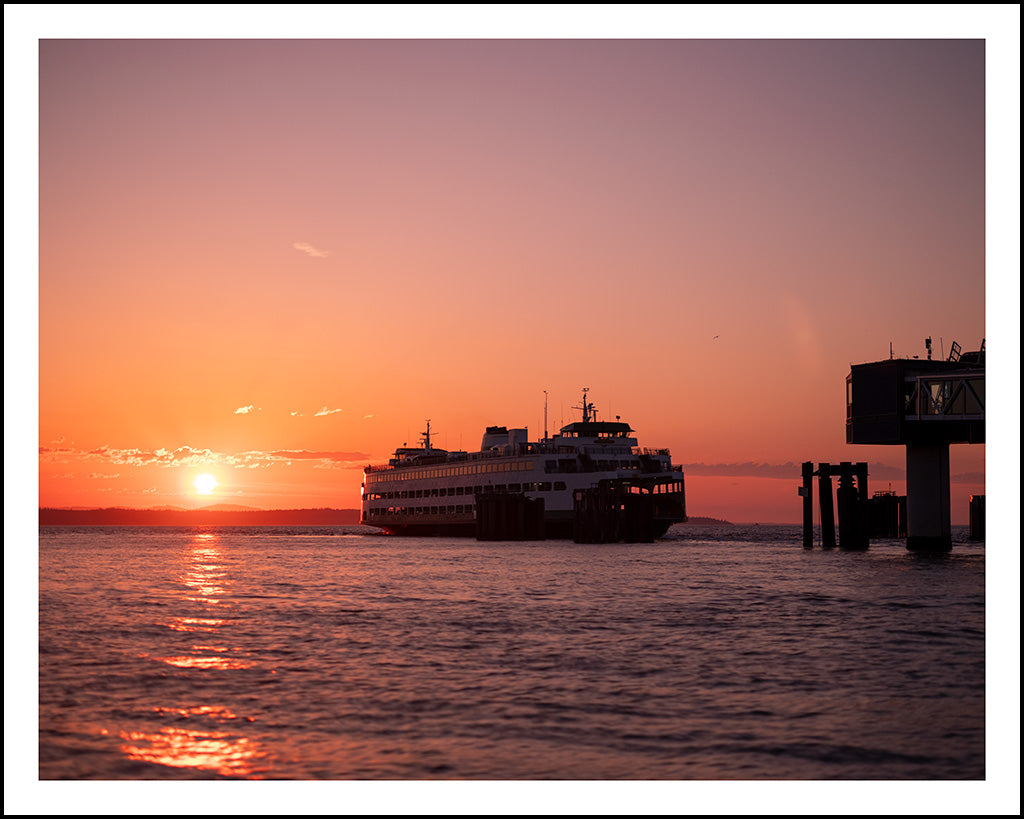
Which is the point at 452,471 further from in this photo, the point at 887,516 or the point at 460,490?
the point at 887,516

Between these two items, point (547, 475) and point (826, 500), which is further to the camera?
point (547, 475)

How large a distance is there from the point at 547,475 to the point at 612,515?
41.6ft

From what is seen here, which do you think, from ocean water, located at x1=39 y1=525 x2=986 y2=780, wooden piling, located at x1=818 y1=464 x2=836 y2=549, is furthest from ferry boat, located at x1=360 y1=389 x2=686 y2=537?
ocean water, located at x1=39 y1=525 x2=986 y2=780

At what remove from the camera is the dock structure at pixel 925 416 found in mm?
64562

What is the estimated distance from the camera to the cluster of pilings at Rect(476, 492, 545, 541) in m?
111

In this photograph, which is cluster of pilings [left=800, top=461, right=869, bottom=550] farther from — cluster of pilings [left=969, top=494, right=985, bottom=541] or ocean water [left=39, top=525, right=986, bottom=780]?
ocean water [left=39, top=525, right=986, bottom=780]

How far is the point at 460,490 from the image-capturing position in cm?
12694

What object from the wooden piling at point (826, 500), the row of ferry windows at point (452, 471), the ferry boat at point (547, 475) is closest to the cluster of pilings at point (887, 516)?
the wooden piling at point (826, 500)

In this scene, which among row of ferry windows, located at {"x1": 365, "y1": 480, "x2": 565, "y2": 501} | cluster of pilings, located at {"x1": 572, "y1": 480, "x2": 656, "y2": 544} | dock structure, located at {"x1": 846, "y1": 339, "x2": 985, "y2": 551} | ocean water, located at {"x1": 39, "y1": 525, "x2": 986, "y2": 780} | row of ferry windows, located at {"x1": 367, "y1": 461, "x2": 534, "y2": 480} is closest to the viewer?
ocean water, located at {"x1": 39, "y1": 525, "x2": 986, "y2": 780}

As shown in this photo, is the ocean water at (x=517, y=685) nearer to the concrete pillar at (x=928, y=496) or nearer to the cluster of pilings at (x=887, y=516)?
the concrete pillar at (x=928, y=496)

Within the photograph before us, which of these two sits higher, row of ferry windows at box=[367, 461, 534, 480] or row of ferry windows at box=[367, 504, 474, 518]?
row of ferry windows at box=[367, 461, 534, 480]

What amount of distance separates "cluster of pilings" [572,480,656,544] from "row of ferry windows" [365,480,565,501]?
20.8 feet

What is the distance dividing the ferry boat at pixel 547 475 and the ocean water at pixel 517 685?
2578 inches

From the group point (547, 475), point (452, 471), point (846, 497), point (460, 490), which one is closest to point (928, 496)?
point (846, 497)
